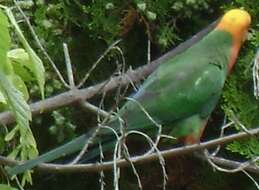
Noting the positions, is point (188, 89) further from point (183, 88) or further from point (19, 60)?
point (19, 60)

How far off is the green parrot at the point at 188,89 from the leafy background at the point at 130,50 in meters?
0.16

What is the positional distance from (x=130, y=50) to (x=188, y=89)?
581 mm

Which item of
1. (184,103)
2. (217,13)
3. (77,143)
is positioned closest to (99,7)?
(217,13)

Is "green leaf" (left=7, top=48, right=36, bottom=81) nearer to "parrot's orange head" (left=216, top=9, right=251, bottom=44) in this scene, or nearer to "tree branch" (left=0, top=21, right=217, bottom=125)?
"tree branch" (left=0, top=21, right=217, bottom=125)

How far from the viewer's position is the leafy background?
217cm

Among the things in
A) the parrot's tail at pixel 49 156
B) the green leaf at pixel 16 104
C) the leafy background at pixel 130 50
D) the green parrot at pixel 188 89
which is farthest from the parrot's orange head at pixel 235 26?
the green leaf at pixel 16 104

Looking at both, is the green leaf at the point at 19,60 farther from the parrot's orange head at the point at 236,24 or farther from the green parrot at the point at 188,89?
the parrot's orange head at the point at 236,24

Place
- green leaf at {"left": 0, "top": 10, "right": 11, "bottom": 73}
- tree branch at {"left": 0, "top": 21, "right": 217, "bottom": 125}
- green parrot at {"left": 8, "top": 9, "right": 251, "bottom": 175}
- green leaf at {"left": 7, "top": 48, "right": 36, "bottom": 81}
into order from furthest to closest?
green parrot at {"left": 8, "top": 9, "right": 251, "bottom": 175}
tree branch at {"left": 0, "top": 21, "right": 217, "bottom": 125}
green leaf at {"left": 7, "top": 48, "right": 36, "bottom": 81}
green leaf at {"left": 0, "top": 10, "right": 11, "bottom": 73}

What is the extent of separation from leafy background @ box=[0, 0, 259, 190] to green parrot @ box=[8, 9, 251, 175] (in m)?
0.16

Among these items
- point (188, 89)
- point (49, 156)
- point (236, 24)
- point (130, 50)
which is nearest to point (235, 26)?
point (236, 24)

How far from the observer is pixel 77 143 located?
1.52 metres

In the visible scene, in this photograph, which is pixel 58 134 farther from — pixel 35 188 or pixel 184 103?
pixel 184 103

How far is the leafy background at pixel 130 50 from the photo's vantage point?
2170mm

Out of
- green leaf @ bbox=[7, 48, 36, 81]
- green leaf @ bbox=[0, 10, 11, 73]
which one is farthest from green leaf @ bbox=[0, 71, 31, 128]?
green leaf @ bbox=[7, 48, 36, 81]
